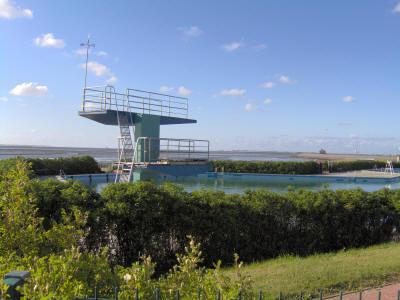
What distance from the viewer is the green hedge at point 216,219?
6.04 metres

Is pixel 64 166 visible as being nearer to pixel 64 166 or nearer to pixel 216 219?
pixel 64 166

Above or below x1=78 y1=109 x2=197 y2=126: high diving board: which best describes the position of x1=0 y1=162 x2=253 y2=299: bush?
below

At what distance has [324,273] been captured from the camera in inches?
221

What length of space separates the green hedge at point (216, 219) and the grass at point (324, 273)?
598 mm

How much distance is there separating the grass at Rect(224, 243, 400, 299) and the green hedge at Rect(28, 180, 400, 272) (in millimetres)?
598

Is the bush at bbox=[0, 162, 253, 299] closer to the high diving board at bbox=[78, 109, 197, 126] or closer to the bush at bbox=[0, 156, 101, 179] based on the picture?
the high diving board at bbox=[78, 109, 197, 126]

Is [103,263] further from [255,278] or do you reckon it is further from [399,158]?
[399,158]

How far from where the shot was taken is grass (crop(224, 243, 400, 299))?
505 cm

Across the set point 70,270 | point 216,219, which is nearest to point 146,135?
point 216,219

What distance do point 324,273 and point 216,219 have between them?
2.27 m

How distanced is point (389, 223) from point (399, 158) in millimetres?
49221

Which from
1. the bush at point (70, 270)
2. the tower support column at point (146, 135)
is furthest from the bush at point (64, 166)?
the bush at point (70, 270)

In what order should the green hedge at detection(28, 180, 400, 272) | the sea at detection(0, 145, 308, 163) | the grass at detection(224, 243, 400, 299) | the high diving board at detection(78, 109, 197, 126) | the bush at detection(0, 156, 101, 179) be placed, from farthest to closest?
1. the sea at detection(0, 145, 308, 163)
2. the bush at detection(0, 156, 101, 179)
3. the high diving board at detection(78, 109, 197, 126)
4. the green hedge at detection(28, 180, 400, 272)
5. the grass at detection(224, 243, 400, 299)

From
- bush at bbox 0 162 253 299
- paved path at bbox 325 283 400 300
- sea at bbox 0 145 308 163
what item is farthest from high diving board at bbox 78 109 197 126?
sea at bbox 0 145 308 163
